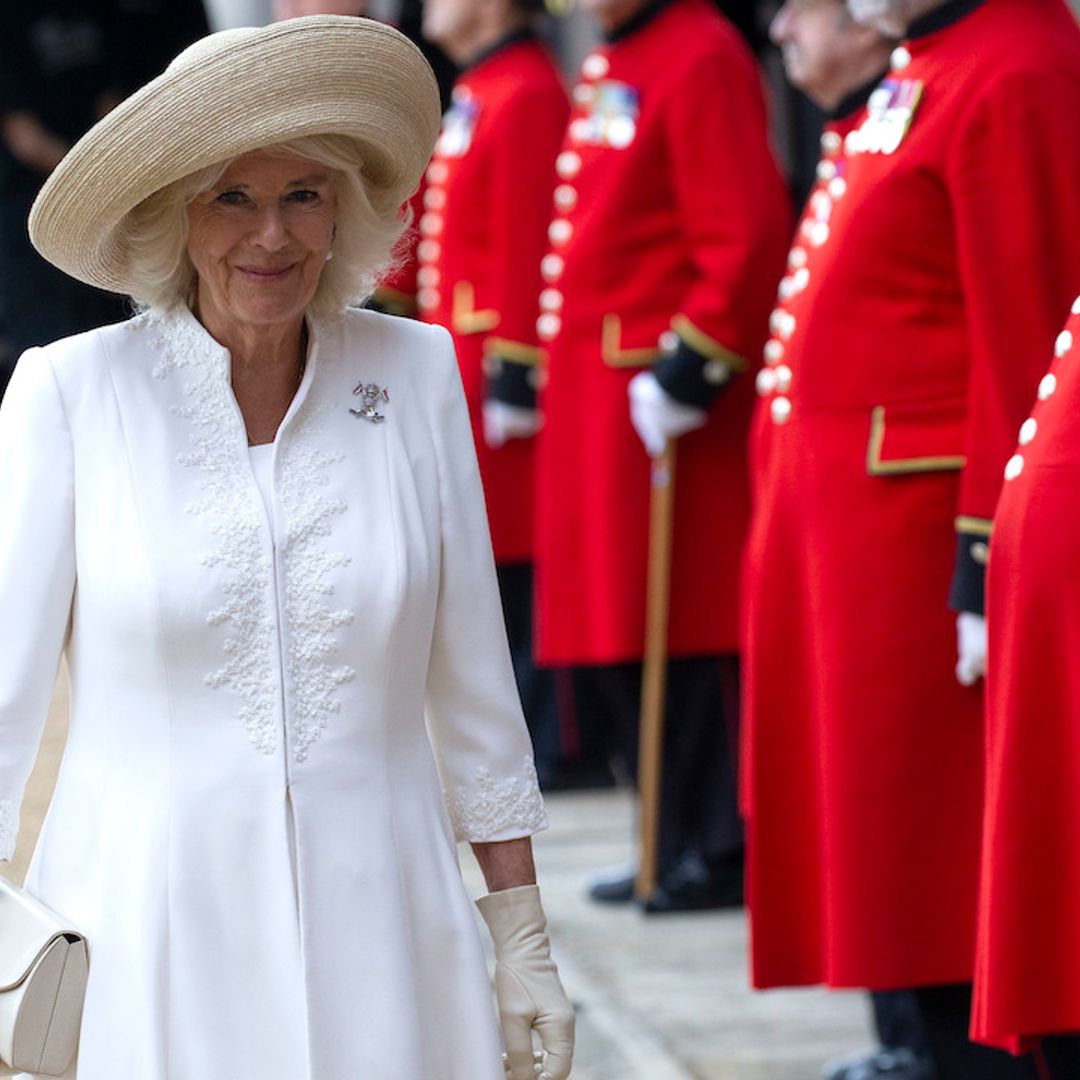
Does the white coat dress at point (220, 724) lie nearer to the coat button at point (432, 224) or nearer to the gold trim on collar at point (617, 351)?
the gold trim on collar at point (617, 351)

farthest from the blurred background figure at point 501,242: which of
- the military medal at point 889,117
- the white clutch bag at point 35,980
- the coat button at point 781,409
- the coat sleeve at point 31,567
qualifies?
the white clutch bag at point 35,980

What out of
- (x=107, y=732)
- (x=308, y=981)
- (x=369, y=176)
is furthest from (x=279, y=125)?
(x=308, y=981)

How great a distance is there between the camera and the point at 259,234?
8.08 feet

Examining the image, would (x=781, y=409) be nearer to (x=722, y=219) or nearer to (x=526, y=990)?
(x=722, y=219)

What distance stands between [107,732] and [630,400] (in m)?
2.83

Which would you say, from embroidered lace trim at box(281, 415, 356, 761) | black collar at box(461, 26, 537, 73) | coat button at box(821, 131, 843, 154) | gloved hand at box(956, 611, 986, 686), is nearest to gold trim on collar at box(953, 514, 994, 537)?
gloved hand at box(956, 611, 986, 686)

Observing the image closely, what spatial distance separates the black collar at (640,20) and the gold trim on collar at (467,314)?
96 centimetres

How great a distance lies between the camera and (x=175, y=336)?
2.51 meters

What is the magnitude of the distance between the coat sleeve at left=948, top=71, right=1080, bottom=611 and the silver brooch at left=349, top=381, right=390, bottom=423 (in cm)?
104

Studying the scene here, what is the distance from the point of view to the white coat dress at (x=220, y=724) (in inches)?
93.5

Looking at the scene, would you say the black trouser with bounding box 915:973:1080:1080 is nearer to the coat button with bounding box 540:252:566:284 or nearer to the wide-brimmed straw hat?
the wide-brimmed straw hat

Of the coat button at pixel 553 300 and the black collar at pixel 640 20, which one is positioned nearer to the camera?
the black collar at pixel 640 20

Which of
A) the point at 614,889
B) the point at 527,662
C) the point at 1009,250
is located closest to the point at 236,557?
the point at 1009,250

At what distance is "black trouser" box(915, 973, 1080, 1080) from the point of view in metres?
3.36
